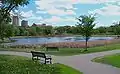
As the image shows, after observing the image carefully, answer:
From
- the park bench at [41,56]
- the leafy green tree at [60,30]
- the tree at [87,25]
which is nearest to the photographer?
the park bench at [41,56]

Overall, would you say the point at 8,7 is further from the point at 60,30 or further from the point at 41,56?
the point at 60,30

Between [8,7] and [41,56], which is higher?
[8,7]

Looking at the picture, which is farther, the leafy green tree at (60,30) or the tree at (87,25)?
the leafy green tree at (60,30)

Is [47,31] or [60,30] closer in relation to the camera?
[47,31]

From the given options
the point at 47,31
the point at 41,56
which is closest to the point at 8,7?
the point at 41,56

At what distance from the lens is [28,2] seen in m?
20.2

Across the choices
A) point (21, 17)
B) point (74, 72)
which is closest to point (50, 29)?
point (21, 17)

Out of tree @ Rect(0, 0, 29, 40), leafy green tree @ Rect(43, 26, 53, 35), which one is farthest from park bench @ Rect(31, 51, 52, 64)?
leafy green tree @ Rect(43, 26, 53, 35)

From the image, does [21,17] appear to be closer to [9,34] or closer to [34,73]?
[9,34]

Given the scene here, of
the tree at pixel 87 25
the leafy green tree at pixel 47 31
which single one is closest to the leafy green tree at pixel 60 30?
the leafy green tree at pixel 47 31

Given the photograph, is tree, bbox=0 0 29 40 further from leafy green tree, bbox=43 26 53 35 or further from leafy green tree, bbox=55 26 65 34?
leafy green tree, bbox=55 26 65 34

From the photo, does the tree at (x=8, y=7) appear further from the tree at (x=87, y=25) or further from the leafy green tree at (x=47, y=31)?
the leafy green tree at (x=47, y=31)

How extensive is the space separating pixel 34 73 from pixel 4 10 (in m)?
8.24

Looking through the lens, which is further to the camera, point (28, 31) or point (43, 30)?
point (43, 30)
